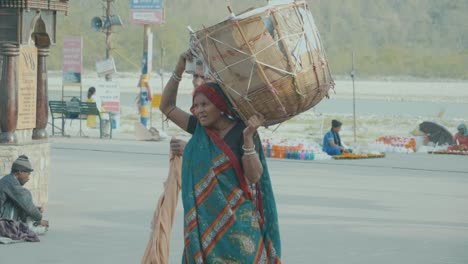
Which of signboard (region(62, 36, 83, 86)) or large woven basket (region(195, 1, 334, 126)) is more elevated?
large woven basket (region(195, 1, 334, 126))

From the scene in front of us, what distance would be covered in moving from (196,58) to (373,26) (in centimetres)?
11676

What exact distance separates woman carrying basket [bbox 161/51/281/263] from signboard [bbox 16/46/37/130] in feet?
23.3

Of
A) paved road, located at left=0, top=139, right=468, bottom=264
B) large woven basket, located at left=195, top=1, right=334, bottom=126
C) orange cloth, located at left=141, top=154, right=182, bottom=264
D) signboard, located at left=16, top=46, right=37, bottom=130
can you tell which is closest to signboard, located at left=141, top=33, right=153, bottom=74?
paved road, located at left=0, top=139, right=468, bottom=264

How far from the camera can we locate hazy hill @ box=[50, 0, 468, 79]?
352ft

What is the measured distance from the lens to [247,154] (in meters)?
7.20

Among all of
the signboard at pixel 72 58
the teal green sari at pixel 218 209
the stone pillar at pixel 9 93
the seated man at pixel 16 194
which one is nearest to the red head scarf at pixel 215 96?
the teal green sari at pixel 218 209

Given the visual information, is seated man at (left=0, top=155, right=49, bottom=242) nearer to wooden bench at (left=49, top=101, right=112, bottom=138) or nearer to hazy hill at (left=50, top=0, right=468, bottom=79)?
wooden bench at (left=49, top=101, right=112, bottom=138)

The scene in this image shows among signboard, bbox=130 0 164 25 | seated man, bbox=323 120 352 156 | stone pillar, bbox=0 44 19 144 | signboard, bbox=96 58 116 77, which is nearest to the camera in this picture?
stone pillar, bbox=0 44 19 144

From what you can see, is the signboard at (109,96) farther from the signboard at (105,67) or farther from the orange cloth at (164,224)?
the orange cloth at (164,224)

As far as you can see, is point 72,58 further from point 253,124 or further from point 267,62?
point 253,124

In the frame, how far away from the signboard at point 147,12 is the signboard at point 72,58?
1390mm

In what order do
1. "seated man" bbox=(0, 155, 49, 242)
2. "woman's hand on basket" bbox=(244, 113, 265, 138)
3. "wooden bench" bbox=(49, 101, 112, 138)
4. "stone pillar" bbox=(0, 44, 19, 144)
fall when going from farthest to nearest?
"wooden bench" bbox=(49, 101, 112, 138), "stone pillar" bbox=(0, 44, 19, 144), "seated man" bbox=(0, 155, 49, 242), "woman's hand on basket" bbox=(244, 113, 265, 138)

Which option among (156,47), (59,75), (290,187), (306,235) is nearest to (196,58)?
(306,235)

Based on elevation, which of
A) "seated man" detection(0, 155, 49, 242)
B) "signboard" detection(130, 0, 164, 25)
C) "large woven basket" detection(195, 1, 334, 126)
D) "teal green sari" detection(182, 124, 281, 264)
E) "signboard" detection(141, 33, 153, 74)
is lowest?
"seated man" detection(0, 155, 49, 242)
